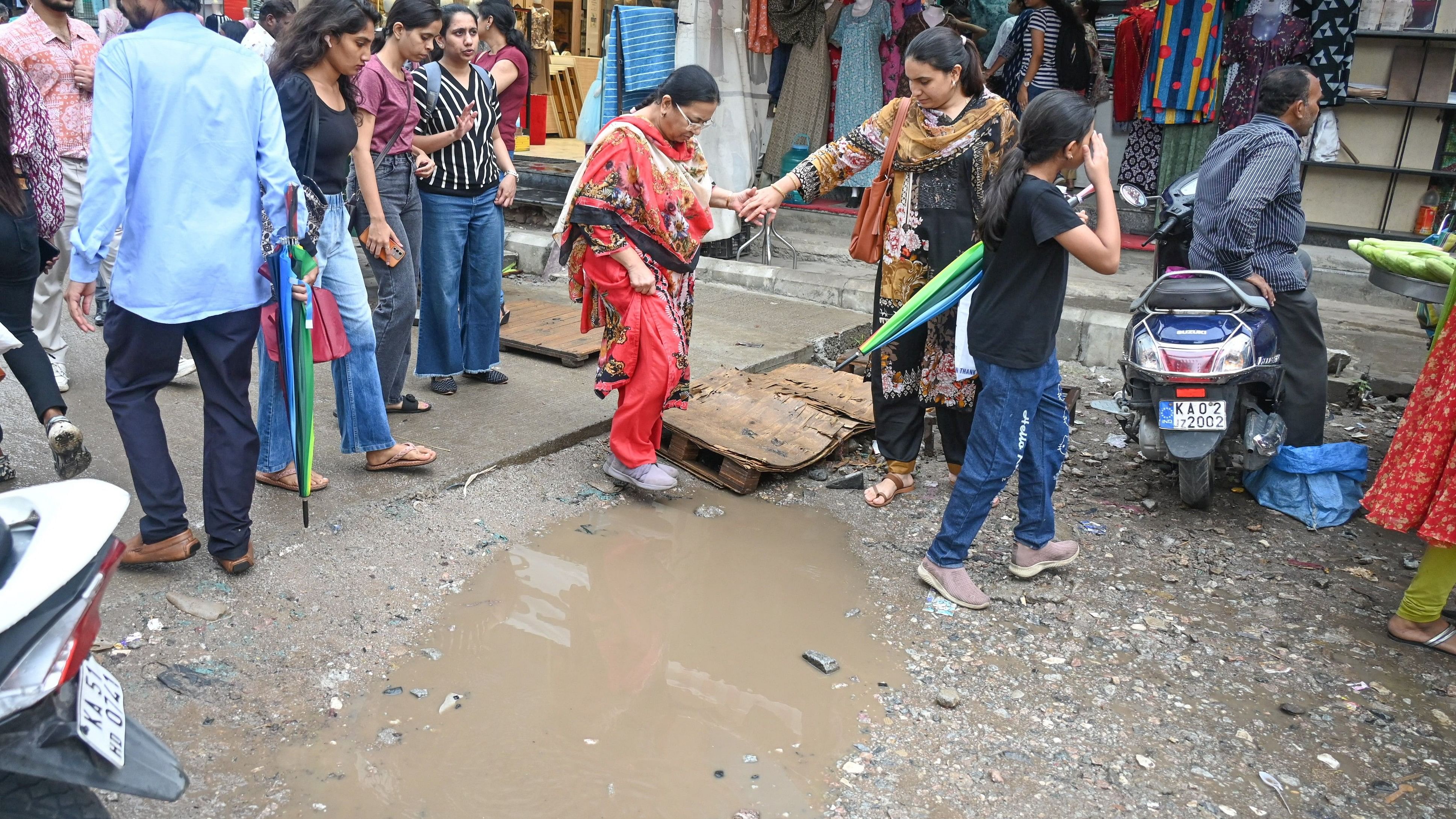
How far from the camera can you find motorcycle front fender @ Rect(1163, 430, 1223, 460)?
407 cm

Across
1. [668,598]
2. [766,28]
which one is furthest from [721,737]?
[766,28]

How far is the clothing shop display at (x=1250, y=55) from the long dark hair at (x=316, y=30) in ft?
20.2

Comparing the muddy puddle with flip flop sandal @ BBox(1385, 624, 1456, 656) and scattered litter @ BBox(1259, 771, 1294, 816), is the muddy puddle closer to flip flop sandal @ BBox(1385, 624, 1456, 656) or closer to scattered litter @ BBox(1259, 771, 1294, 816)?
scattered litter @ BBox(1259, 771, 1294, 816)

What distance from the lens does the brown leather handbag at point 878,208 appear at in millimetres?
4184

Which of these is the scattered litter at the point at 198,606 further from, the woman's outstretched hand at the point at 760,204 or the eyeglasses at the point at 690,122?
the woman's outstretched hand at the point at 760,204

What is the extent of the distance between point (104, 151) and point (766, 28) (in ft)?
20.8

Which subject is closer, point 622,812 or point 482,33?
point 622,812

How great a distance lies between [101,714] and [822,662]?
1932 mm

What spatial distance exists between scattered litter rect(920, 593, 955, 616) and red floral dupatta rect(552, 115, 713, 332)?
1610 mm

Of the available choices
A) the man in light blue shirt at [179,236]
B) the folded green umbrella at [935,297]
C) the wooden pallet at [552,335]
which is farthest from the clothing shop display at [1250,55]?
the man in light blue shirt at [179,236]

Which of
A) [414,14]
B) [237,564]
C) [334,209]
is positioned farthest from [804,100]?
[237,564]

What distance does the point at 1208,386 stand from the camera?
13.3 feet

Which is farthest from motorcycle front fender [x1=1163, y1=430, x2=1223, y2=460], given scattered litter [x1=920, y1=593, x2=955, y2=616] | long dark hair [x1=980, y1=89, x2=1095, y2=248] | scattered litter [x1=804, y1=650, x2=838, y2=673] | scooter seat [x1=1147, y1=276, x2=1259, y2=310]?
scattered litter [x1=804, y1=650, x2=838, y2=673]

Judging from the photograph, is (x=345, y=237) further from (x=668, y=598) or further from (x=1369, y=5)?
(x=1369, y=5)
